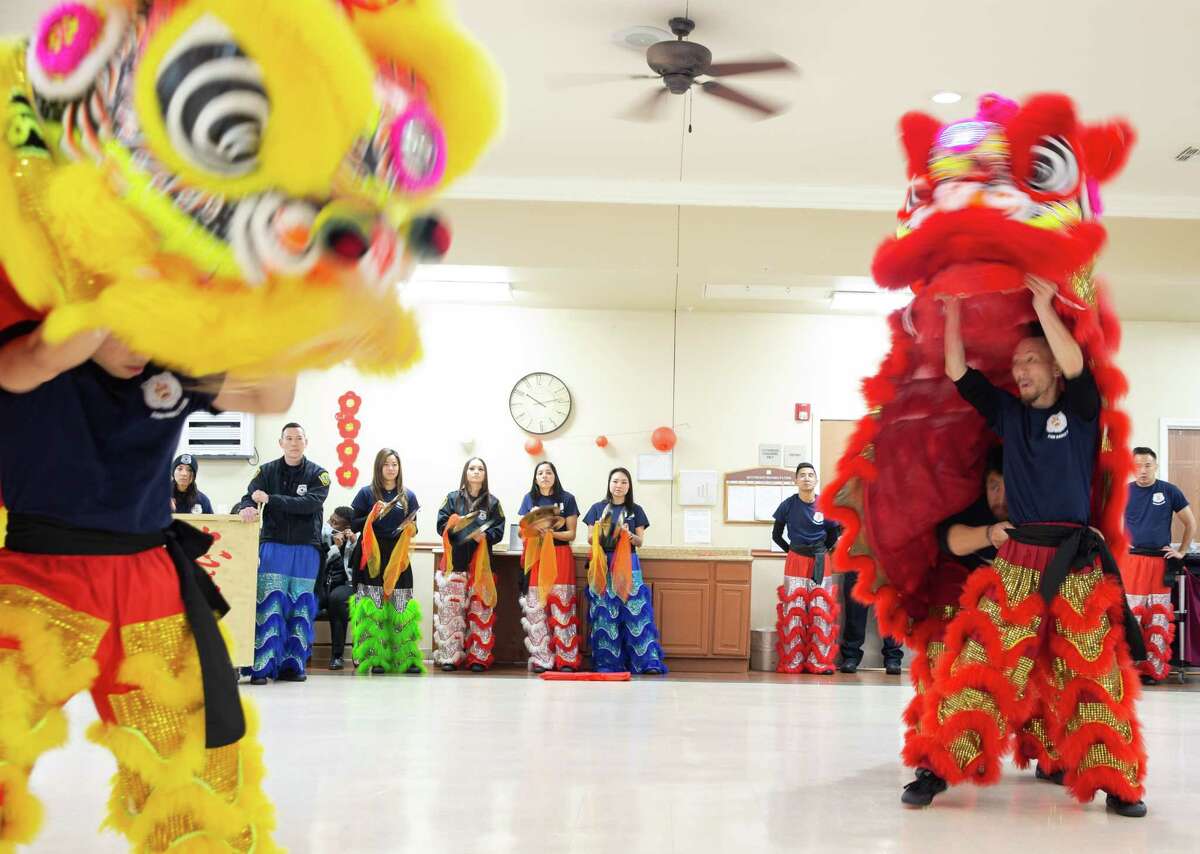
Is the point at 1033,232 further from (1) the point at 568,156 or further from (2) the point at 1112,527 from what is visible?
(1) the point at 568,156

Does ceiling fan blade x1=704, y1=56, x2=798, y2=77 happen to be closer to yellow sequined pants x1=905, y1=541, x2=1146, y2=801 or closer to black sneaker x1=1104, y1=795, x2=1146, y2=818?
yellow sequined pants x1=905, y1=541, x2=1146, y2=801

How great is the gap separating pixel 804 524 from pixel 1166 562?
2.52m

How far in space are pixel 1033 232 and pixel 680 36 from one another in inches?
137

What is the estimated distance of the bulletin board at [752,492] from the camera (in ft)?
32.3

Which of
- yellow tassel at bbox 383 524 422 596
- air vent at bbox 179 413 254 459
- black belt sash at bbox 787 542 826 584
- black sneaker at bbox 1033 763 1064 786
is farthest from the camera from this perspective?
air vent at bbox 179 413 254 459

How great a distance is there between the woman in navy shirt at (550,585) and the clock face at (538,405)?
1858 millimetres

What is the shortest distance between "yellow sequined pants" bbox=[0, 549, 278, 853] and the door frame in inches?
381

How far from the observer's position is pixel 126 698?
6.08ft

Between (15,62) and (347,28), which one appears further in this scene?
(15,62)

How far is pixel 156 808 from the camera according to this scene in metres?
1.83

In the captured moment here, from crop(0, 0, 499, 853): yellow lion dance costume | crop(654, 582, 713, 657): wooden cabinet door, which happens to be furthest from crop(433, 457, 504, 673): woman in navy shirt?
crop(0, 0, 499, 853): yellow lion dance costume

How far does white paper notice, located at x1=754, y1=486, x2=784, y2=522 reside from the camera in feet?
32.2

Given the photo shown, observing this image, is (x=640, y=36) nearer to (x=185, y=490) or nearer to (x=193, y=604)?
(x=185, y=490)

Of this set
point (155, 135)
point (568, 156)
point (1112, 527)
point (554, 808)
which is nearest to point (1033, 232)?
point (1112, 527)
